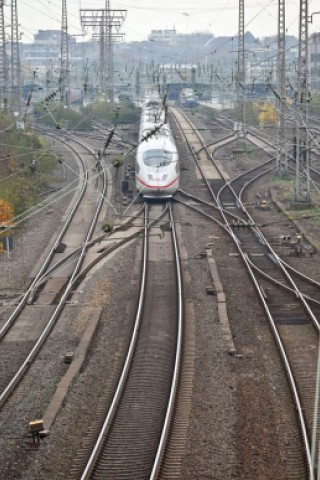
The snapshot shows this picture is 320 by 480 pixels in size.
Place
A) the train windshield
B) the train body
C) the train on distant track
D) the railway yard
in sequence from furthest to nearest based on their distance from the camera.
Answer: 1. the train body
2. the train windshield
3. the train on distant track
4. the railway yard

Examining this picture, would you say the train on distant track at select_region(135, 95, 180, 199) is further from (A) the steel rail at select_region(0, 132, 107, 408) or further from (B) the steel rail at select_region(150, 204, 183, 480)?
(B) the steel rail at select_region(150, 204, 183, 480)

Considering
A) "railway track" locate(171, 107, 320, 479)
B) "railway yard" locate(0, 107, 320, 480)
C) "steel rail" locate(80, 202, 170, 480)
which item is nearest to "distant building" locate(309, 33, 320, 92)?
"railway track" locate(171, 107, 320, 479)

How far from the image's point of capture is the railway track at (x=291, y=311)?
11.0 meters

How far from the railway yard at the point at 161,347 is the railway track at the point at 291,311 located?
4cm

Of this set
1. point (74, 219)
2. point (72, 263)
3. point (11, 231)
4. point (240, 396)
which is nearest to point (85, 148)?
point (74, 219)

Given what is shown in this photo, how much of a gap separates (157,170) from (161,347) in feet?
50.5

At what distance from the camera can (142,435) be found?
10.9 metres

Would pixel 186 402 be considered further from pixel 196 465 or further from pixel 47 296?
pixel 47 296

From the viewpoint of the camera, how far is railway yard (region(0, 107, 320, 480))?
1041 centimetres

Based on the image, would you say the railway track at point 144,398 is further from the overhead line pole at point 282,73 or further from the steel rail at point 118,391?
the overhead line pole at point 282,73

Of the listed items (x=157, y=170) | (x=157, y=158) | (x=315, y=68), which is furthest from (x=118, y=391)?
(x=315, y=68)

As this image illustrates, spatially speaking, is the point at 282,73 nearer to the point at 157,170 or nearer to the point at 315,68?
the point at 157,170

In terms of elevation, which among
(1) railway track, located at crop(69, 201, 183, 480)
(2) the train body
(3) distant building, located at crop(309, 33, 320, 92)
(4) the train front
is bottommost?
(1) railway track, located at crop(69, 201, 183, 480)

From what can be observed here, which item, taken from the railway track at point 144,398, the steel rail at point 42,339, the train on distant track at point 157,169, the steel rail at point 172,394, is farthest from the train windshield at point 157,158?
the steel rail at point 172,394
